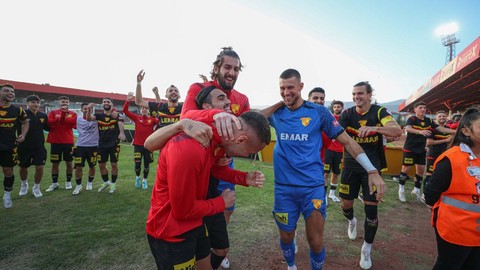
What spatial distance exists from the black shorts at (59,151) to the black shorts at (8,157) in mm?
1123

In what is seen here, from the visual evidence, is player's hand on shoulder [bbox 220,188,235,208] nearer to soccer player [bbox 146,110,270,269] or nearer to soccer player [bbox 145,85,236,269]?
soccer player [bbox 146,110,270,269]

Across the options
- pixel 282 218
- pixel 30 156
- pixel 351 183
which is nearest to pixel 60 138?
pixel 30 156

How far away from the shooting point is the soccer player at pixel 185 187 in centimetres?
154

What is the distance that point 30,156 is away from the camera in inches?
257

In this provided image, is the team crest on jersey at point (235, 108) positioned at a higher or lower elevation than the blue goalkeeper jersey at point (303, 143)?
higher

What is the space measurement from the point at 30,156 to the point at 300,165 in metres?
7.28

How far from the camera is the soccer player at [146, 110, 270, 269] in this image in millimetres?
1539

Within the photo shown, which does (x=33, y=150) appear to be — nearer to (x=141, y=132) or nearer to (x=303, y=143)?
(x=141, y=132)

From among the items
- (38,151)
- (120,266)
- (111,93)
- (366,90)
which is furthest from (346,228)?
(111,93)

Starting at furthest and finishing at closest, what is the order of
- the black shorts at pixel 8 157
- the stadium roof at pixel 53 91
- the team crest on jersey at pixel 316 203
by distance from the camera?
the stadium roof at pixel 53 91 → the black shorts at pixel 8 157 → the team crest on jersey at pixel 316 203

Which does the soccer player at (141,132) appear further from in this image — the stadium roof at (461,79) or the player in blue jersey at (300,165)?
the stadium roof at (461,79)

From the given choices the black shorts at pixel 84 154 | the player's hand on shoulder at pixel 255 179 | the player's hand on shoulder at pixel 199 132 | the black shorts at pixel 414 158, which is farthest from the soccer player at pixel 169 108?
the black shorts at pixel 414 158

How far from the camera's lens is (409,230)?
491 cm

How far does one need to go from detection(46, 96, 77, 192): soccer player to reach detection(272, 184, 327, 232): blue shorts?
6.81m
